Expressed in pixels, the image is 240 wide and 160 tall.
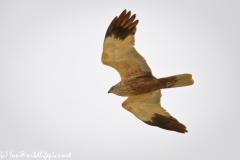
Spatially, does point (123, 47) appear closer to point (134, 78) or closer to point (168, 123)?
point (134, 78)

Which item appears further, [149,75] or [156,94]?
[156,94]

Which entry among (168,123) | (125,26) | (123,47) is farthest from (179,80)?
(125,26)

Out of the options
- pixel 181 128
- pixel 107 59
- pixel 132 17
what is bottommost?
pixel 181 128

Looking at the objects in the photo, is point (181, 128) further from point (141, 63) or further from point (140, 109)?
point (141, 63)

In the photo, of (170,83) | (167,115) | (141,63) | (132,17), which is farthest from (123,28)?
(167,115)

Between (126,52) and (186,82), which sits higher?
(126,52)

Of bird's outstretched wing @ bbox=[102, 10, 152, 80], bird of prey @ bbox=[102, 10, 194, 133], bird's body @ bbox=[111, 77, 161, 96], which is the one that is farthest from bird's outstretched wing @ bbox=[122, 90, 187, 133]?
bird's outstretched wing @ bbox=[102, 10, 152, 80]

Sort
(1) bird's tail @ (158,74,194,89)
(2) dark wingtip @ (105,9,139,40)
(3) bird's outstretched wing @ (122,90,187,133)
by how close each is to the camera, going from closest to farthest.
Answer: (2) dark wingtip @ (105,9,139,40) → (1) bird's tail @ (158,74,194,89) → (3) bird's outstretched wing @ (122,90,187,133)

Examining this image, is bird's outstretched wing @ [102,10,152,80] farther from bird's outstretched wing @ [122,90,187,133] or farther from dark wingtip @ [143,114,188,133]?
dark wingtip @ [143,114,188,133]
